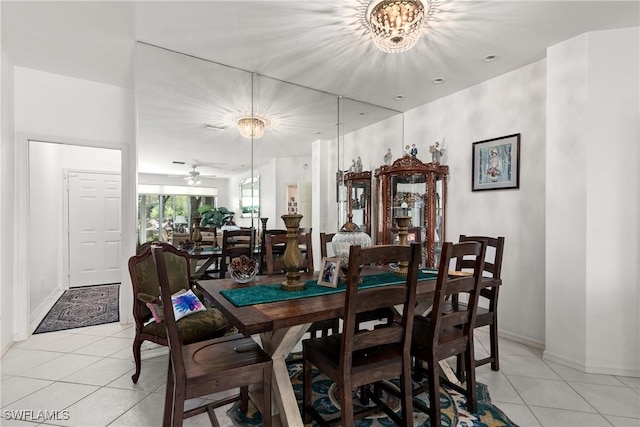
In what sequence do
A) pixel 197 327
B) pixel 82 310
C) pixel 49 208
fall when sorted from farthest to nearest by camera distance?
1. pixel 49 208
2. pixel 82 310
3. pixel 197 327

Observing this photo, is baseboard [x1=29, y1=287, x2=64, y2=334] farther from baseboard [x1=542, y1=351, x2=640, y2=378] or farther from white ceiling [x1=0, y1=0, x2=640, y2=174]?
baseboard [x1=542, y1=351, x2=640, y2=378]

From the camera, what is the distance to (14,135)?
320 centimetres

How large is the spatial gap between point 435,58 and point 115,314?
4.59 meters

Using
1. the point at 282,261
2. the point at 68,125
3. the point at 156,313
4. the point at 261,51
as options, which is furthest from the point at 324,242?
the point at 68,125

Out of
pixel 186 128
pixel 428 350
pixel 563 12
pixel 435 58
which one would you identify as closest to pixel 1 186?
pixel 186 128

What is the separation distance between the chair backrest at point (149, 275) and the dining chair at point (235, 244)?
1.24 ft

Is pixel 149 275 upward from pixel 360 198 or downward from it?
downward

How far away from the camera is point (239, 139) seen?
353cm

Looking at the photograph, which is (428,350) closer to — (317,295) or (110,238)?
(317,295)

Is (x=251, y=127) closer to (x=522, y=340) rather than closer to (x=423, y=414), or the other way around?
(x=423, y=414)

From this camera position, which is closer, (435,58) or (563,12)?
(563,12)

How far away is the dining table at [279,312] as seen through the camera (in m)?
1.47

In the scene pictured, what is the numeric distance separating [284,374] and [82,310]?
3.71m

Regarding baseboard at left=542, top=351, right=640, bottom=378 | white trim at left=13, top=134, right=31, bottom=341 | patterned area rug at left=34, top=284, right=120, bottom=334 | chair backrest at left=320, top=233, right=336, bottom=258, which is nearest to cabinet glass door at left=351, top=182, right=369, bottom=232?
chair backrest at left=320, top=233, right=336, bottom=258
